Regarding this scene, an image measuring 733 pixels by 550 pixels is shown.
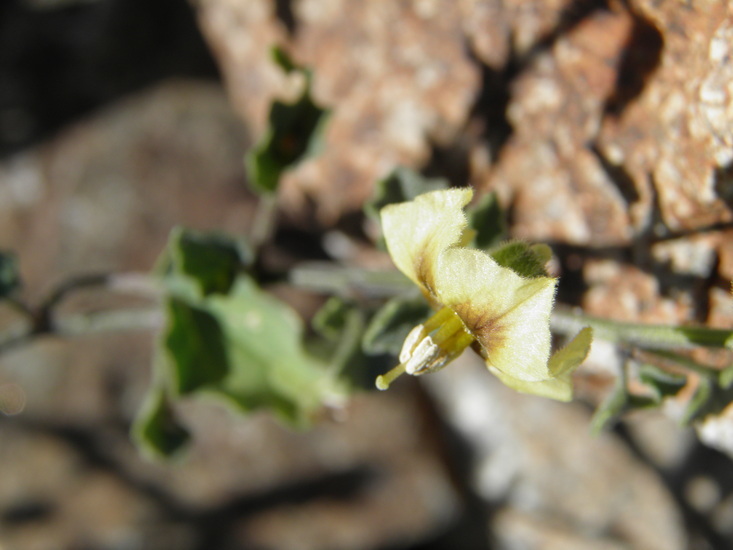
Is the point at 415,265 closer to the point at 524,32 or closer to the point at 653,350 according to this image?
the point at 653,350

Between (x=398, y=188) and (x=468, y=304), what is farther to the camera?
(x=398, y=188)

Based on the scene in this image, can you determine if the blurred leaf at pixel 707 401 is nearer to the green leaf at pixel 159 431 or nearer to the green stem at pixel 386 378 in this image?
the green stem at pixel 386 378

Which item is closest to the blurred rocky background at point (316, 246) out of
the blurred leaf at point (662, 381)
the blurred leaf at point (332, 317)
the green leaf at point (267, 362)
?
the blurred leaf at point (662, 381)

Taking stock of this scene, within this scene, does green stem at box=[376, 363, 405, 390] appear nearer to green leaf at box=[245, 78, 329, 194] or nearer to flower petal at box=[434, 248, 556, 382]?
flower petal at box=[434, 248, 556, 382]

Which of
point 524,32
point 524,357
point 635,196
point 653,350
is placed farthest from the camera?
point 524,32

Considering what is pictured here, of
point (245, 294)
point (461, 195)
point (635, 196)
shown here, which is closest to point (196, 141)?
point (245, 294)

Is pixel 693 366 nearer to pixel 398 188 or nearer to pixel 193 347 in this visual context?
pixel 398 188

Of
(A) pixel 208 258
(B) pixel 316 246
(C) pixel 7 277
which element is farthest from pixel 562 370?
(B) pixel 316 246
